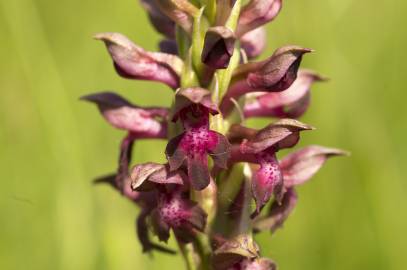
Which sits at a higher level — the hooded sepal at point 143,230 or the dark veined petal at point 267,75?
the dark veined petal at point 267,75

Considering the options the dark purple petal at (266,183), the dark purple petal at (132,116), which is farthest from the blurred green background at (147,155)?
the dark purple petal at (266,183)

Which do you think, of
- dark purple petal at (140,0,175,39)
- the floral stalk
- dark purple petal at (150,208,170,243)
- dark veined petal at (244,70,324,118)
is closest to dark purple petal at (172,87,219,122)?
the floral stalk

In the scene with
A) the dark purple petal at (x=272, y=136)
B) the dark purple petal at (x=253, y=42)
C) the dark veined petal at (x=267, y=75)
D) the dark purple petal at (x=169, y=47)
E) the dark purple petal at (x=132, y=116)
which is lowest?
the dark purple petal at (x=272, y=136)

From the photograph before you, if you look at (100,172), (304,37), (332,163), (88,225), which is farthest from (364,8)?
(88,225)

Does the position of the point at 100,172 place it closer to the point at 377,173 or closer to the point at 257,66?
the point at 377,173

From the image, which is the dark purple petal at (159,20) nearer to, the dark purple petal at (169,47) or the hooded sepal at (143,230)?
the dark purple petal at (169,47)

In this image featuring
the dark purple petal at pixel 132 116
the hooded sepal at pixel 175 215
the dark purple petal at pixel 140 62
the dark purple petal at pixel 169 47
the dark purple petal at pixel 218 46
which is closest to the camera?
the dark purple petal at pixel 218 46

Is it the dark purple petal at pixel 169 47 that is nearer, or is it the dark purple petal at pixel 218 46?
the dark purple petal at pixel 218 46

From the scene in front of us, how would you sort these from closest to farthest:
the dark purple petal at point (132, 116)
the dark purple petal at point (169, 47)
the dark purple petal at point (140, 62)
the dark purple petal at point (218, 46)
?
the dark purple petal at point (218, 46) → the dark purple petal at point (140, 62) → the dark purple petal at point (132, 116) → the dark purple petal at point (169, 47)
